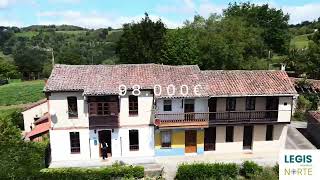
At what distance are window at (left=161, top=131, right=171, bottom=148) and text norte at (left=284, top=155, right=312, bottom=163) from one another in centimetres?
1549

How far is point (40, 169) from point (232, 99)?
51.2 feet

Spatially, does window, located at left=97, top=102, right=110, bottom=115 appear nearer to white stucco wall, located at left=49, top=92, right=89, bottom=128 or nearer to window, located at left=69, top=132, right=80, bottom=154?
white stucco wall, located at left=49, top=92, right=89, bottom=128

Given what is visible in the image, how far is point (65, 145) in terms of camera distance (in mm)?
27500

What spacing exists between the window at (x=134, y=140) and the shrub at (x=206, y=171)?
489cm

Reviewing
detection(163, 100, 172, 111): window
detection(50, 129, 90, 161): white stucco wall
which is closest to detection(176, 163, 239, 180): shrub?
detection(163, 100, 172, 111): window

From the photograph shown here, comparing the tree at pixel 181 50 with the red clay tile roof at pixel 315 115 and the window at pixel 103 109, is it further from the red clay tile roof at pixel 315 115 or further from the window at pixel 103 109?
the window at pixel 103 109

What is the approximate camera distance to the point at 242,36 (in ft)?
150

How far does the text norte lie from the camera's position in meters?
13.4

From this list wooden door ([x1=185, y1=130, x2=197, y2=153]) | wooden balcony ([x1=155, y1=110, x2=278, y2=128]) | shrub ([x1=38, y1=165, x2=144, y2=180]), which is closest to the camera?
shrub ([x1=38, y1=165, x2=144, y2=180])

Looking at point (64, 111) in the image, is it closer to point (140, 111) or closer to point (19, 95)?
point (140, 111)

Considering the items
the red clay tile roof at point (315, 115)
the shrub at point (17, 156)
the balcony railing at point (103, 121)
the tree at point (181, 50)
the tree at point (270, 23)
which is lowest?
the shrub at point (17, 156)

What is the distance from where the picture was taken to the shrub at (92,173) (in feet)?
77.6

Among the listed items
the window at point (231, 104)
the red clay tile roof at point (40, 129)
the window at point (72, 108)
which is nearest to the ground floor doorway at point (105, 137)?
the window at point (72, 108)

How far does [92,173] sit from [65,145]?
460 cm
